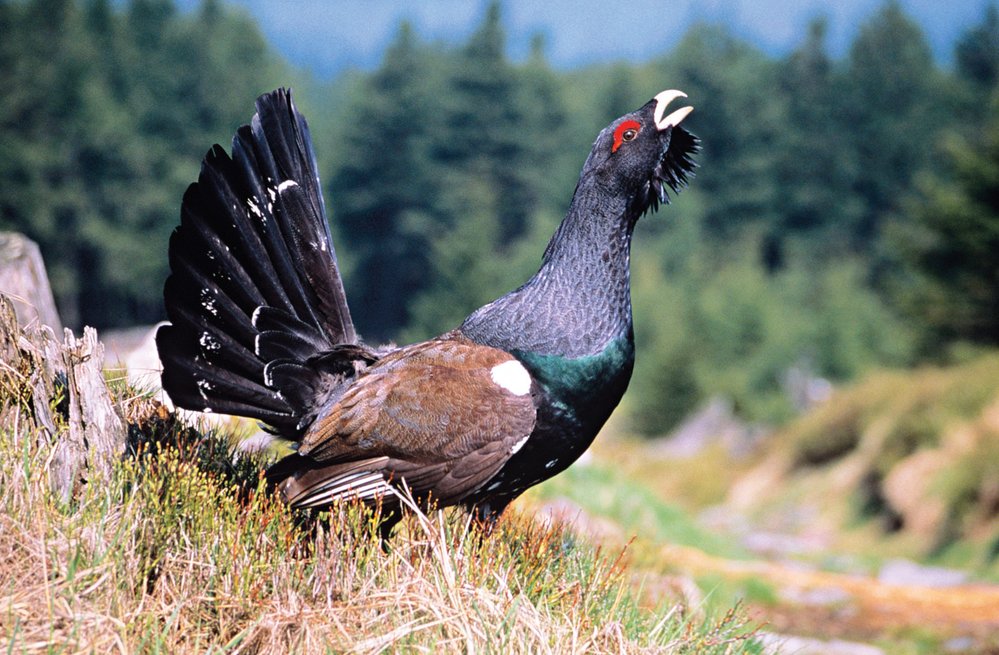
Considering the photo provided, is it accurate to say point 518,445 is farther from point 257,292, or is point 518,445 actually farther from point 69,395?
point 69,395

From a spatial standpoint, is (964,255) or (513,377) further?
(964,255)

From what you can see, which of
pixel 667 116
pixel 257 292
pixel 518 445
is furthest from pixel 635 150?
pixel 257 292

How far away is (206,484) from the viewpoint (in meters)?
4.05

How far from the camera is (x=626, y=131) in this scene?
462 centimetres

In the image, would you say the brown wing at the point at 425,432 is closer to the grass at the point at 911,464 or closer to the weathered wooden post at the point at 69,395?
the weathered wooden post at the point at 69,395

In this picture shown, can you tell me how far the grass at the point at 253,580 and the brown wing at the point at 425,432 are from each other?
0.51 feet

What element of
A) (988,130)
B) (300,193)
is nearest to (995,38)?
(988,130)

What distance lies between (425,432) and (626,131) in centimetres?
152

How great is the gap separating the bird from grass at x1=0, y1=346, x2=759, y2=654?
228mm

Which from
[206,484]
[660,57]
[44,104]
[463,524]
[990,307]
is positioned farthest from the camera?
[660,57]

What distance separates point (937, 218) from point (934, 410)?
1301 centimetres

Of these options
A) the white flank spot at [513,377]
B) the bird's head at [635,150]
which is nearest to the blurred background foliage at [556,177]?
the bird's head at [635,150]

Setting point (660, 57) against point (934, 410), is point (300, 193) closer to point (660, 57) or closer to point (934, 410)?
point (934, 410)

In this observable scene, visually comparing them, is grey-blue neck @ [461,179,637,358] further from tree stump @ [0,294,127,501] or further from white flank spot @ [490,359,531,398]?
tree stump @ [0,294,127,501]
